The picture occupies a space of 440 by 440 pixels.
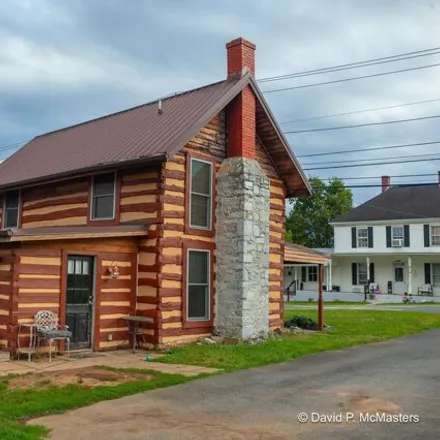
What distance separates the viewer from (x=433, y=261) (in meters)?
41.3

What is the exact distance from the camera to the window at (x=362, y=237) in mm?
43447

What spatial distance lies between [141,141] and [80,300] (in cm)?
447

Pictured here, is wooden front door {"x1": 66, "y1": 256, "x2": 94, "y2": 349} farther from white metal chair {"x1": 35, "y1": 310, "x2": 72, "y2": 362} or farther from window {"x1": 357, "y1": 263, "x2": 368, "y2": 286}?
window {"x1": 357, "y1": 263, "x2": 368, "y2": 286}

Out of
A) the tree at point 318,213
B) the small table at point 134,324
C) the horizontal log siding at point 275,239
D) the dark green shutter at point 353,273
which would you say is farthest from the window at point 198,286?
the tree at point 318,213

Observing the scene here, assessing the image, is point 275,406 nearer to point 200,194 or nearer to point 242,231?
point 242,231

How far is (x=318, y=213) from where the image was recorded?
187 feet

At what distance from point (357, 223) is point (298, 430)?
38.0 metres

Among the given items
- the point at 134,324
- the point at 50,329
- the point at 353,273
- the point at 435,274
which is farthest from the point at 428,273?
the point at 50,329

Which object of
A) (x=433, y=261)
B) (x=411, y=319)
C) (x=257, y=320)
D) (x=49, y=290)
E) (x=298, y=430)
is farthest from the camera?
(x=433, y=261)

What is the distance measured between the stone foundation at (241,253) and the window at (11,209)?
6.84m

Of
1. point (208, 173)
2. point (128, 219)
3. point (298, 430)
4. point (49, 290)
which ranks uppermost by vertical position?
point (208, 173)

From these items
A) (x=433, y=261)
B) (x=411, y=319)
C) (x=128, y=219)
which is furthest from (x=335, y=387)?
(x=433, y=261)

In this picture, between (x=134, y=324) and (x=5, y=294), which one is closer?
(x=5, y=294)

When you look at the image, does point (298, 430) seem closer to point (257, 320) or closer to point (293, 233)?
point (257, 320)
